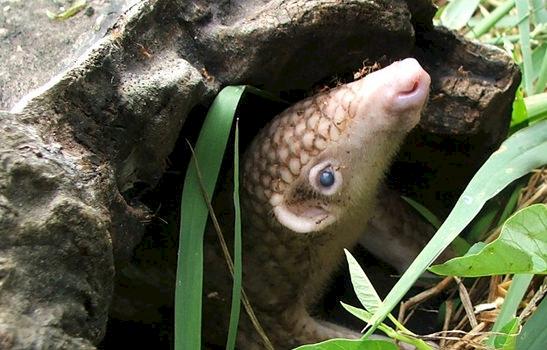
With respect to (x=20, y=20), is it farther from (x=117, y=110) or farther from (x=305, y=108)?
(x=305, y=108)

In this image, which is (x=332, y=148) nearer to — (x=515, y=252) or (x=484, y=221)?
(x=515, y=252)

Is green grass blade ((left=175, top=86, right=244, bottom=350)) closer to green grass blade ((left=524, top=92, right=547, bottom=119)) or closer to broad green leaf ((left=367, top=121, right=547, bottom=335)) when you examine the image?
broad green leaf ((left=367, top=121, right=547, bottom=335))

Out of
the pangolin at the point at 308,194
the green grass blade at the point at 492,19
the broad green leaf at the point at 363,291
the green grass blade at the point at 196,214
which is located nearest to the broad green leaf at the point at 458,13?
the green grass blade at the point at 492,19

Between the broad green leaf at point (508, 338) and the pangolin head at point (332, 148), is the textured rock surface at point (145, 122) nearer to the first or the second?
the pangolin head at point (332, 148)

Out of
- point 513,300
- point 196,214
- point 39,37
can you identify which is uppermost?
point 39,37

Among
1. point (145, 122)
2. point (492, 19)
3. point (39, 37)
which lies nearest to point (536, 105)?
point (492, 19)

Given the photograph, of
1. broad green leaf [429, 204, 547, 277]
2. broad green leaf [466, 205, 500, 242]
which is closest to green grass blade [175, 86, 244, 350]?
broad green leaf [429, 204, 547, 277]
